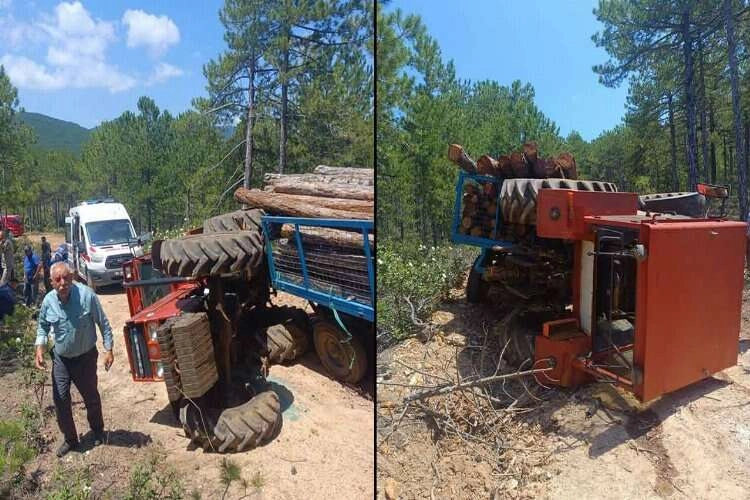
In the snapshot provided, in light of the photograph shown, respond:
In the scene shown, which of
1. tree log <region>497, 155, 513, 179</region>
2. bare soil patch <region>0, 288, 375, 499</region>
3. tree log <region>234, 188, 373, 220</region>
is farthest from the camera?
tree log <region>497, 155, 513, 179</region>

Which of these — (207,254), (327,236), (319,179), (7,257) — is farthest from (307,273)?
(7,257)

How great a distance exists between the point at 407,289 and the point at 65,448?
375cm

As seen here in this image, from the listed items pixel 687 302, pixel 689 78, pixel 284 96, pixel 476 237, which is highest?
pixel 689 78

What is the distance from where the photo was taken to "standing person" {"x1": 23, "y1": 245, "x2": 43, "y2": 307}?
3363 mm

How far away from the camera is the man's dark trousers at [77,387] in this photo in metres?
2.99

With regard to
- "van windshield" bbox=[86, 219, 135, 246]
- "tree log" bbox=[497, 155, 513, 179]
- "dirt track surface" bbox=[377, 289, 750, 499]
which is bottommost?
"dirt track surface" bbox=[377, 289, 750, 499]

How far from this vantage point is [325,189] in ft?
12.3

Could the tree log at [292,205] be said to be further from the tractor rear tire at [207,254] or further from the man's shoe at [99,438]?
the man's shoe at [99,438]

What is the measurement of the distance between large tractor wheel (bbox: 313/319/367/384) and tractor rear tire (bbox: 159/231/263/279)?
3.42 ft

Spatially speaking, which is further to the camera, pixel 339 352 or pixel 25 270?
pixel 339 352

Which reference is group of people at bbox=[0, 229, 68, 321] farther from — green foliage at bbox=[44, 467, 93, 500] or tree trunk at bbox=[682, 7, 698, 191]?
tree trunk at bbox=[682, 7, 698, 191]

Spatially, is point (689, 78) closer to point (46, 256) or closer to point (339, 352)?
point (339, 352)

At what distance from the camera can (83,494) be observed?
2775 mm

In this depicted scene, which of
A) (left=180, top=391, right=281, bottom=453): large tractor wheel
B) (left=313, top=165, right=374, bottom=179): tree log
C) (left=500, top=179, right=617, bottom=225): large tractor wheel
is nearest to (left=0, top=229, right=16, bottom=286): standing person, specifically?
(left=180, top=391, right=281, bottom=453): large tractor wheel
